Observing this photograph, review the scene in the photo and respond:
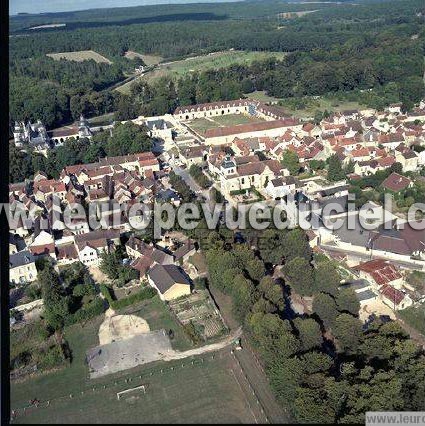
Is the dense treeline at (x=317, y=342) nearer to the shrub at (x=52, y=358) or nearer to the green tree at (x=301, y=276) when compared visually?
the green tree at (x=301, y=276)

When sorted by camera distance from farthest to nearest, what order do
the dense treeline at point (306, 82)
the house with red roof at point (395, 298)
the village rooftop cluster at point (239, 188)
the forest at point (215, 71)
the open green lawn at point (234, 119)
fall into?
the forest at point (215, 71), the dense treeline at point (306, 82), the open green lawn at point (234, 119), the village rooftop cluster at point (239, 188), the house with red roof at point (395, 298)

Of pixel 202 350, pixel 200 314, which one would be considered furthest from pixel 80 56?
pixel 202 350

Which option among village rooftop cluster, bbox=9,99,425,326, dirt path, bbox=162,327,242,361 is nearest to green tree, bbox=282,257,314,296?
village rooftop cluster, bbox=9,99,425,326

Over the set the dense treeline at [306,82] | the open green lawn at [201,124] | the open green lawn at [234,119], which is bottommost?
the open green lawn at [201,124]

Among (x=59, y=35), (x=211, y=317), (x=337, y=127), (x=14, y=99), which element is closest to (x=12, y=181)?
(x=14, y=99)

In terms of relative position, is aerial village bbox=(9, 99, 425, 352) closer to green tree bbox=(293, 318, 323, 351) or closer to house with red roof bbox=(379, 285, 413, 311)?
house with red roof bbox=(379, 285, 413, 311)

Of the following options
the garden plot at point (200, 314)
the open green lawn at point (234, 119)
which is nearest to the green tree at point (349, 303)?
the garden plot at point (200, 314)
